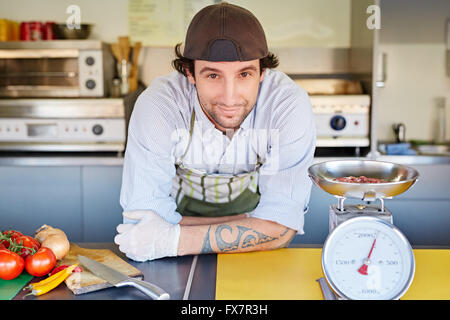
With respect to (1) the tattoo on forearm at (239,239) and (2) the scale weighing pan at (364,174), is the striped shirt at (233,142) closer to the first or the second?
(1) the tattoo on forearm at (239,239)

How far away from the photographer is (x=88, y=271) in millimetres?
1132

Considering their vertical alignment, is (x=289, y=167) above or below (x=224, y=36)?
below

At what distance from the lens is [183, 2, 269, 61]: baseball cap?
54.2 inches

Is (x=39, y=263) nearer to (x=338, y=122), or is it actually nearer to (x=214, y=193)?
(x=214, y=193)

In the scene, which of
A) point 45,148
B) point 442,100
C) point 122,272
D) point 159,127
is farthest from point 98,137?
point 442,100

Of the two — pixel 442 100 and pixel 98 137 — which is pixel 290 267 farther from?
pixel 442 100

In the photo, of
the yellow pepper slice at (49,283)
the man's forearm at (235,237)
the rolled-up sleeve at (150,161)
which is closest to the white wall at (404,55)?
the rolled-up sleeve at (150,161)

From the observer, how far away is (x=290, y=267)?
3.94 feet

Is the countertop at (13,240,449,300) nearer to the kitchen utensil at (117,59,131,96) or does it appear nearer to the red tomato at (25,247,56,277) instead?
the red tomato at (25,247,56,277)

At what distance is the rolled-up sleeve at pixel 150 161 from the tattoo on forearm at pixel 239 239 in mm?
183

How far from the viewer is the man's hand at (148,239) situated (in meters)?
1.25

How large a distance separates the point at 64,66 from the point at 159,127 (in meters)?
1.46

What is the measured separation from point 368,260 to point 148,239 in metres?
0.56

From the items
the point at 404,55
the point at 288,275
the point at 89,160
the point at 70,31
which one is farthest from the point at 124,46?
the point at 288,275
